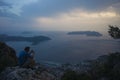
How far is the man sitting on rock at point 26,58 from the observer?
901 centimetres

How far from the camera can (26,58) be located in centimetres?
920

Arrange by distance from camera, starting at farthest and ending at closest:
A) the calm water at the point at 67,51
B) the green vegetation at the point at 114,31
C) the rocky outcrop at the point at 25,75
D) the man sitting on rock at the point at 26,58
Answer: the calm water at the point at 67,51 → the green vegetation at the point at 114,31 → the man sitting on rock at the point at 26,58 → the rocky outcrop at the point at 25,75

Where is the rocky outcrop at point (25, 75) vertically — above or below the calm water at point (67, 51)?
above

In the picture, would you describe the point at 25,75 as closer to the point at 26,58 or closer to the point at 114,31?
the point at 26,58

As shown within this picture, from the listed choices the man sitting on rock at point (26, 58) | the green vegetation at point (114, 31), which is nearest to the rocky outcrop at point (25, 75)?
the man sitting on rock at point (26, 58)

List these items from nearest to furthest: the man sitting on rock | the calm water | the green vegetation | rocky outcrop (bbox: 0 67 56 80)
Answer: rocky outcrop (bbox: 0 67 56 80), the man sitting on rock, the green vegetation, the calm water

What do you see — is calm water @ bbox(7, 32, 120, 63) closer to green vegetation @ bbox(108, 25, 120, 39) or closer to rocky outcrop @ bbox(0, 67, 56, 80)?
green vegetation @ bbox(108, 25, 120, 39)

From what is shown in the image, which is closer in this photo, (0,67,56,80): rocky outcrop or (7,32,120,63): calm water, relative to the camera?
(0,67,56,80): rocky outcrop

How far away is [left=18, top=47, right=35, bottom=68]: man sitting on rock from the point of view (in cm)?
901

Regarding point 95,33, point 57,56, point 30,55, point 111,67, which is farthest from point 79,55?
point 95,33

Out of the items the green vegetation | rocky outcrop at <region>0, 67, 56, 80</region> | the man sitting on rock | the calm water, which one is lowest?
the calm water

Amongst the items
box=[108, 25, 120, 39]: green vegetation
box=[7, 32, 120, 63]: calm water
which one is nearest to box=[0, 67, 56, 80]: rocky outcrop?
box=[108, 25, 120, 39]: green vegetation

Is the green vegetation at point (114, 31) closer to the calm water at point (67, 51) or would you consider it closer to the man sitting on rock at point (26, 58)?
the man sitting on rock at point (26, 58)

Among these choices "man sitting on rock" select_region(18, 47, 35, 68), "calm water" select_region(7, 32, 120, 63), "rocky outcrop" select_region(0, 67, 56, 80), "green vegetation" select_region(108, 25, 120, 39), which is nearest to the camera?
"rocky outcrop" select_region(0, 67, 56, 80)
